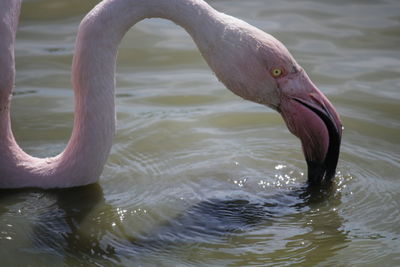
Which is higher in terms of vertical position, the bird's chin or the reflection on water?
the bird's chin

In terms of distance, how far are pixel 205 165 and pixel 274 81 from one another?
1042 millimetres

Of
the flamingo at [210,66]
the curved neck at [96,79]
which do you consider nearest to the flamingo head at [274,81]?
the flamingo at [210,66]

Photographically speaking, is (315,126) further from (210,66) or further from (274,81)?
(210,66)

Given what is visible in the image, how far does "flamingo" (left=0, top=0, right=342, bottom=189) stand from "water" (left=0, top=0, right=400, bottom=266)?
37cm

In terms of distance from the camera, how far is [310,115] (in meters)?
4.48

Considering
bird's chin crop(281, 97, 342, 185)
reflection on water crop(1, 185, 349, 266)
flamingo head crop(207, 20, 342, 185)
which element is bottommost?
reflection on water crop(1, 185, 349, 266)

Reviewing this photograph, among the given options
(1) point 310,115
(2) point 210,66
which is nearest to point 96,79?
(2) point 210,66

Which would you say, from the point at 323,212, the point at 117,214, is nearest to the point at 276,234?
the point at 323,212

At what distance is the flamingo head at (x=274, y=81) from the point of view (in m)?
4.42

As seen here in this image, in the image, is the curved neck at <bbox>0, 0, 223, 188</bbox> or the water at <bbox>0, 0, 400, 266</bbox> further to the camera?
the curved neck at <bbox>0, 0, 223, 188</bbox>

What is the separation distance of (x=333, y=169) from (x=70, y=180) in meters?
1.72

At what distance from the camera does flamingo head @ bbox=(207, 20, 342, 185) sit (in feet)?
14.5

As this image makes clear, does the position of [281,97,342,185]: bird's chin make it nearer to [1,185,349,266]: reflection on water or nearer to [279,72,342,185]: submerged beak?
[279,72,342,185]: submerged beak

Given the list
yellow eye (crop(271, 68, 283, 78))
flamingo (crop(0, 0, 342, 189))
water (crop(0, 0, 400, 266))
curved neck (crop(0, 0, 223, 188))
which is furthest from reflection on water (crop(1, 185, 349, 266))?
yellow eye (crop(271, 68, 283, 78))
